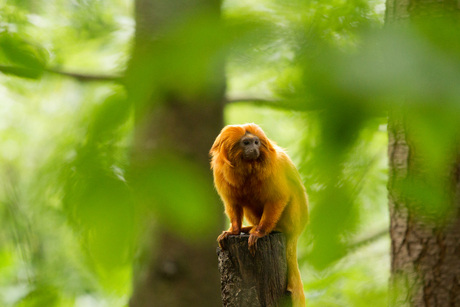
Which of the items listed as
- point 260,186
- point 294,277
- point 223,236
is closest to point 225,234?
point 223,236

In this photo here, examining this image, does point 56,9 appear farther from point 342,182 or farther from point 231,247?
point 231,247

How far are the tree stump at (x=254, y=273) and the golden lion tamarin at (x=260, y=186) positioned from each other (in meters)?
0.05

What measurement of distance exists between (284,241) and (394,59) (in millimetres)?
1899

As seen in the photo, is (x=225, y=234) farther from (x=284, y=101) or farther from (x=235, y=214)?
(x=284, y=101)

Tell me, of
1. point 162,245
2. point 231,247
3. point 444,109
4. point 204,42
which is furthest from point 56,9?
point 162,245

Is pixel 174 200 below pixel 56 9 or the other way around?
below

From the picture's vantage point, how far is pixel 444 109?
0.39 metres

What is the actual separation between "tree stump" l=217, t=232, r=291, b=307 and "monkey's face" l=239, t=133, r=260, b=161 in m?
0.43

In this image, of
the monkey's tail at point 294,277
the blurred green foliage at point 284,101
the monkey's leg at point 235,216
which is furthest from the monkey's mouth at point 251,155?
the blurred green foliage at point 284,101

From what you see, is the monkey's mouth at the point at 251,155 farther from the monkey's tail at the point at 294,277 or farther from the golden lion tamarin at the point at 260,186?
the monkey's tail at the point at 294,277

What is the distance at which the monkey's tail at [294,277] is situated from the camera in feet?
7.06

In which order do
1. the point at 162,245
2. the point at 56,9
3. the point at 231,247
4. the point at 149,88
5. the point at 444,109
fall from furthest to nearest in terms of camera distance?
the point at 162,245 → the point at 231,247 → the point at 56,9 → the point at 149,88 → the point at 444,109

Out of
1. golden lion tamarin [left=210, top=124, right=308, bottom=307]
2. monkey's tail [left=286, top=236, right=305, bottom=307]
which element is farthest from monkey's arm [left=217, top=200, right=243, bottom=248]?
monkey's tail [left=286, top=236, right=305, bottom=307]

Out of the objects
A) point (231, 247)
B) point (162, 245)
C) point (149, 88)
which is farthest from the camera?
point (162, 245)
